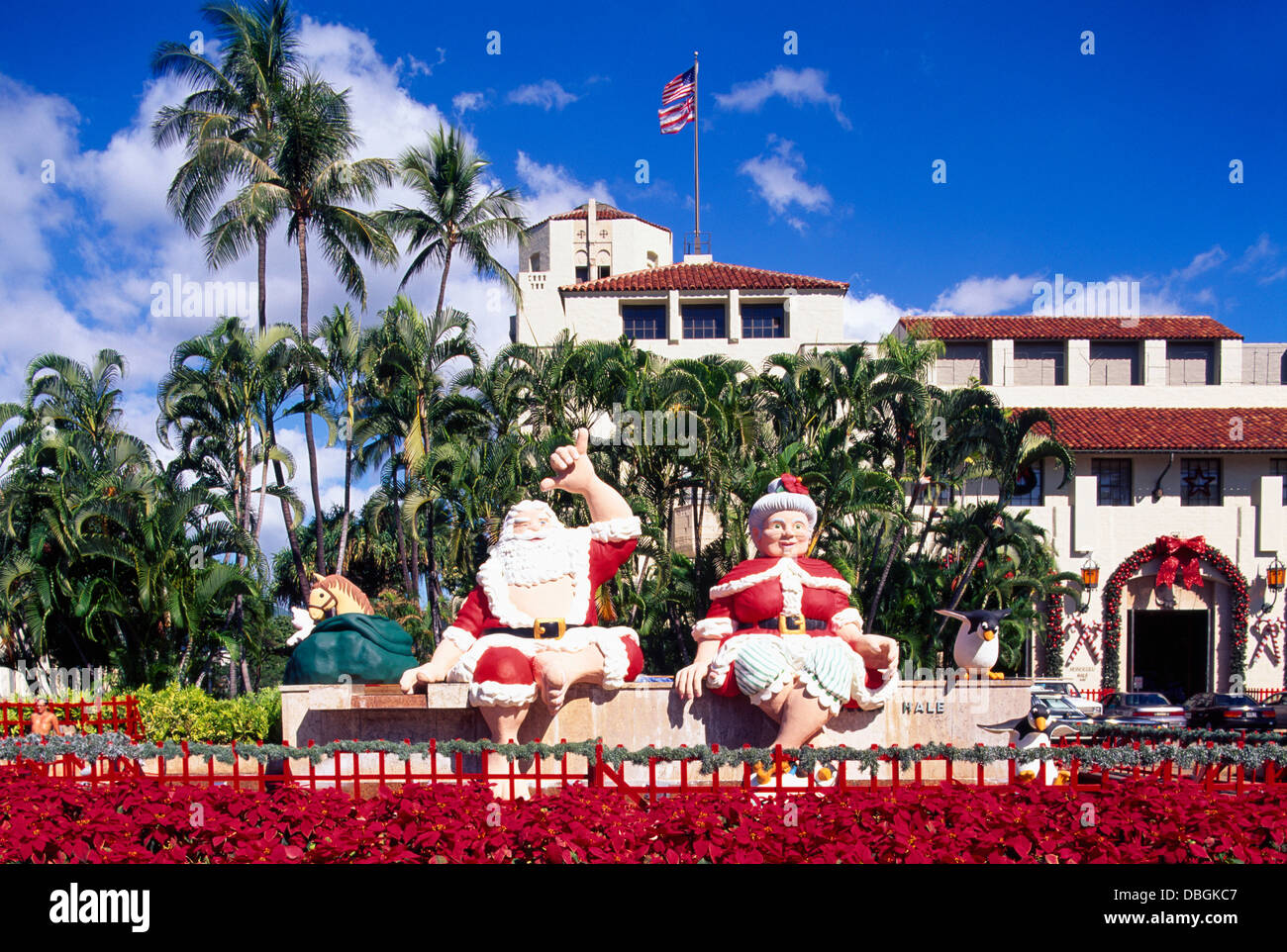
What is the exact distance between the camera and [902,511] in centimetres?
1970

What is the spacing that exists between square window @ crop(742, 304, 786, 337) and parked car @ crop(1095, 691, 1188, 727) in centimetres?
1521

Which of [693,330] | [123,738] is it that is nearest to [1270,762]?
[123,738]

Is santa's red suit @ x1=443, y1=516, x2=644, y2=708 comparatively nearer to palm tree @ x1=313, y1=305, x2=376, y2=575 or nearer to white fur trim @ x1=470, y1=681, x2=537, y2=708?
white fur trim @ x1=470, y1=681, x2=537, y2=708

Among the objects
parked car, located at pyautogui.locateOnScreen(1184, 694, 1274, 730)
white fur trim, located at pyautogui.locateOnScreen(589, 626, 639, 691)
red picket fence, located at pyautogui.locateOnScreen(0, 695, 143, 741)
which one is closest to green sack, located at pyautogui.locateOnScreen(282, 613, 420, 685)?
white fur trim, located at pyautogui.locateOnScreen(589, 626, 639, 691)

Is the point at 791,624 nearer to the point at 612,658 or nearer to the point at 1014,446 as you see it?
the point at 612,658

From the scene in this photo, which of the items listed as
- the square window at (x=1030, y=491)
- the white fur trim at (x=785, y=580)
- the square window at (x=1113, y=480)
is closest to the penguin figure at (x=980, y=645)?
the white fur trim at (x=785, y=580)

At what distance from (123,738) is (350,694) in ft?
8.03

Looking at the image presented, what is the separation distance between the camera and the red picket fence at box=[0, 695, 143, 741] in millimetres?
11219

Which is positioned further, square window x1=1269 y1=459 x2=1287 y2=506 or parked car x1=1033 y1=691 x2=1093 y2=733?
square window x1=1269 y1=459 x2=1287 y2=506

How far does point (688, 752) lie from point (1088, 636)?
21.0 meters

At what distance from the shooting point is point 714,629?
940 cm

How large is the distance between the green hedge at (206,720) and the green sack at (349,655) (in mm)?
1606

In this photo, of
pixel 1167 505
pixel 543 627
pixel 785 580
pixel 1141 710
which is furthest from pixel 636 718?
pixel 1167 505
